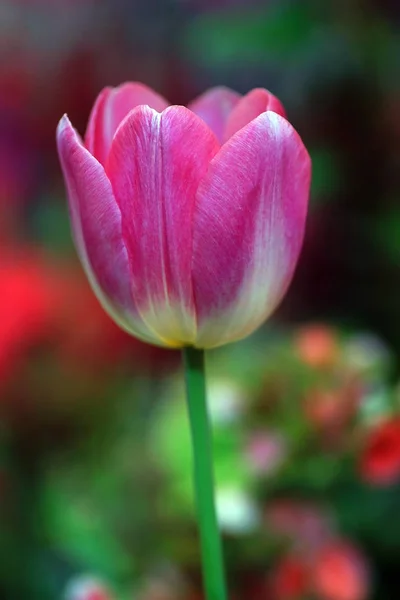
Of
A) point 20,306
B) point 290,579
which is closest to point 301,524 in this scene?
point 290,579

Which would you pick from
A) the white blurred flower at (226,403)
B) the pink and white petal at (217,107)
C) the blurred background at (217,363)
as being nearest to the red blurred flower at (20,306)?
the blurred background at (217,363)

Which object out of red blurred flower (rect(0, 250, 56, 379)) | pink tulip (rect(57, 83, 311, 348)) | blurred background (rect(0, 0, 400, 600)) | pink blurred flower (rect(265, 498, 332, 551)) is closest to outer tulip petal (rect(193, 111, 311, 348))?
pink tulip (rect(57, 83, 311, 348))

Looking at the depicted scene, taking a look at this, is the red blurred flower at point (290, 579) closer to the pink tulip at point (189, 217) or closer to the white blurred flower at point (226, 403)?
the white blurred flower at point (226, 403)

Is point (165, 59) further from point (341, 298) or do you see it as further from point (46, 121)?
point (341, 298)

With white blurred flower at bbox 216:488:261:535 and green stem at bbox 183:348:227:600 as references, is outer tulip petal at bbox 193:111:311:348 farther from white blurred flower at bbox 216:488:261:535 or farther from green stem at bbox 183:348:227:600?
white blurred flower at bbox 216:488:261:535

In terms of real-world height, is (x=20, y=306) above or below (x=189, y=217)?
below

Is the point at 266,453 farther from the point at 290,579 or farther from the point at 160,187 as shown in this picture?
the point at 160,187
